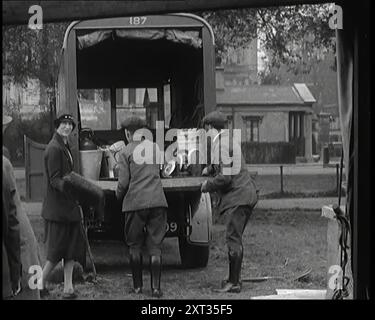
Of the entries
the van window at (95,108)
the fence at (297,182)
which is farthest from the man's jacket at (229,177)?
the van window at (95,108)

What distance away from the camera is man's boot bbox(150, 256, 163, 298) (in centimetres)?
647

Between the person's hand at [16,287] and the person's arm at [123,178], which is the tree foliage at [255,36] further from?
the person's hand at [16,287]

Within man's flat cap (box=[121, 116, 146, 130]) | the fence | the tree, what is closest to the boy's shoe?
man's flat cap (box=[121, 116, 146, 130])

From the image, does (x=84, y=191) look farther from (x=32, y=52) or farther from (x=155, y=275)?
(x=32, y=52)

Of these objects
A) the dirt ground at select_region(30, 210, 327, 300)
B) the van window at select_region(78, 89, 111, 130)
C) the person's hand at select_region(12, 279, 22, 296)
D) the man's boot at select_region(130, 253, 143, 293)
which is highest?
the van window at select_region(78, 89, 111, 130)

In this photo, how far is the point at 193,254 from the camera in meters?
7.77

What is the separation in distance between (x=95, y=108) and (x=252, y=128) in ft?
7.53

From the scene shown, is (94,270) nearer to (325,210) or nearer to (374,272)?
(325,210)

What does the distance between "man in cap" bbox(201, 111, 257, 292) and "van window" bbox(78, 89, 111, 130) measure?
2.32 metres

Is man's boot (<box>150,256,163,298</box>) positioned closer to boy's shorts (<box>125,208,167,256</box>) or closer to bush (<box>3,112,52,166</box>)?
boy's shorts (<box>125,208,167,256</box>)

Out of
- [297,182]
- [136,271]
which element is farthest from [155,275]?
[297,182]

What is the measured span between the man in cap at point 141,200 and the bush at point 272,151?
1016 millimetres

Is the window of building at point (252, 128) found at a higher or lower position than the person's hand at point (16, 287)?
higher

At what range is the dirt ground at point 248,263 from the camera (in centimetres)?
667
